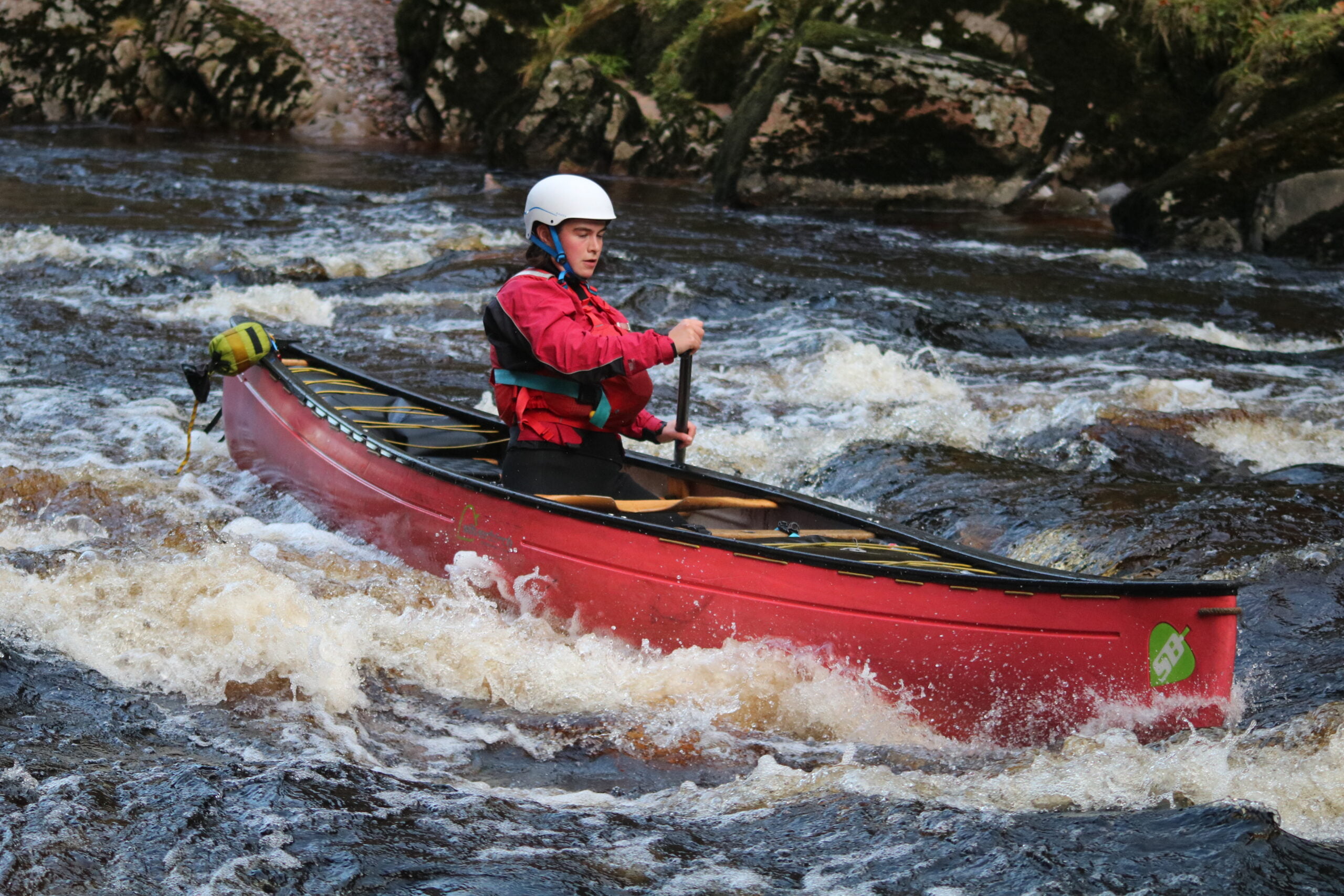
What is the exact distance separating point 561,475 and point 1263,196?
10.6 m

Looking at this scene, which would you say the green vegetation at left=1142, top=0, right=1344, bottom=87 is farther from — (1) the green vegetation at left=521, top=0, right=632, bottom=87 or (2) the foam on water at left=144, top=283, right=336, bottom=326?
(2) the foam on water at left=144, top=283, right=336, bottom=326

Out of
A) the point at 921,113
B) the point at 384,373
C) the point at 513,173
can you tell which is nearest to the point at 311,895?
the point at 384,373

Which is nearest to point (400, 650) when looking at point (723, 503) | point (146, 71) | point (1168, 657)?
point (723, 503)

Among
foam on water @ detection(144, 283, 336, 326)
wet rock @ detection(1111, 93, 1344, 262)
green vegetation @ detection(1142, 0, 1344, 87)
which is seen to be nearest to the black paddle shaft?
foam on water @ detection(144, 283, 336, 326)

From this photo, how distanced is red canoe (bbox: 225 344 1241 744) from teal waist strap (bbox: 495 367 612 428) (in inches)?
16.3

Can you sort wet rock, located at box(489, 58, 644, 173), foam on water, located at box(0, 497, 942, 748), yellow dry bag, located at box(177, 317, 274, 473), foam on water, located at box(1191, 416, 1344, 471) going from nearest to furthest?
foam on water, located at box(0, 497, 942, 748) < yellow dry bag, located at box(177, 317, 274, 473) < foam on water, located at box(1191, 416, 1344, 471) < wet rock, located at box(489, 58, 644, 173)

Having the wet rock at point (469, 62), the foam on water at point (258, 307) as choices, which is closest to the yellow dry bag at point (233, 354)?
the foam on water at point (258, 307)

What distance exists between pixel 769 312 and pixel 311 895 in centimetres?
777

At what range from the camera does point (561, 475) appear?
15.6 ft

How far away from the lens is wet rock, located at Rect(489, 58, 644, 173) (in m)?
17.6

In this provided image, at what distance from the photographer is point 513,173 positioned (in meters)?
17.4

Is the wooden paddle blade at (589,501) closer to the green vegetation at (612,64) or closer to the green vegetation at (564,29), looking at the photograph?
the green vegetation at (612,64)

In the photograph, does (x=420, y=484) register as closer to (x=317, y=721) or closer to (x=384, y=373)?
(x=317, y=721)

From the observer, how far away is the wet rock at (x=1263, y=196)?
12094 mm
